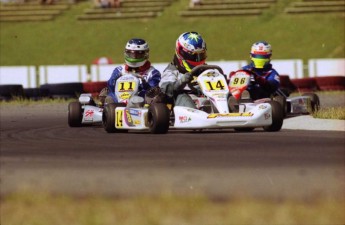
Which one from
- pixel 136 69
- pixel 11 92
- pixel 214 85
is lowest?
pixel 214 85

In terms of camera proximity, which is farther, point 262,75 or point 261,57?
point 261,57

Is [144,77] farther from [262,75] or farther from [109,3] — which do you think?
[109,3]

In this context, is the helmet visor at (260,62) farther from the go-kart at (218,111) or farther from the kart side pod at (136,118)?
the kart side pod at (136,118)

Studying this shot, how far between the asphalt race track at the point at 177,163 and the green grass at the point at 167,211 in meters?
0.39

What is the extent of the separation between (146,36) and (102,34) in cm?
199

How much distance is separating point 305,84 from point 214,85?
1208cm

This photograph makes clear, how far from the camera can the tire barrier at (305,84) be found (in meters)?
23.2

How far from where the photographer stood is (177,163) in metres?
8.41

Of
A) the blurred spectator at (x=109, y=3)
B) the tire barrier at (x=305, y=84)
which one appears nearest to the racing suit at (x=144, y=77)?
the tire barrier at (x=305, y=84)

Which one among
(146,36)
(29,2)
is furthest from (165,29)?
(29,2)

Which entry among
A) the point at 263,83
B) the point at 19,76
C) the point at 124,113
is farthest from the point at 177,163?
the point at 19,76

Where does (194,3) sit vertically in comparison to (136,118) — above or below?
above

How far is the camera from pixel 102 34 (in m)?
39.8

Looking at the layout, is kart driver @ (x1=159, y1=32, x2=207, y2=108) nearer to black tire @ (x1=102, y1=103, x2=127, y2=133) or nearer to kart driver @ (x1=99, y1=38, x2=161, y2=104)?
black tire @ (x1=102, y1=103, x2=127, y2=133)
